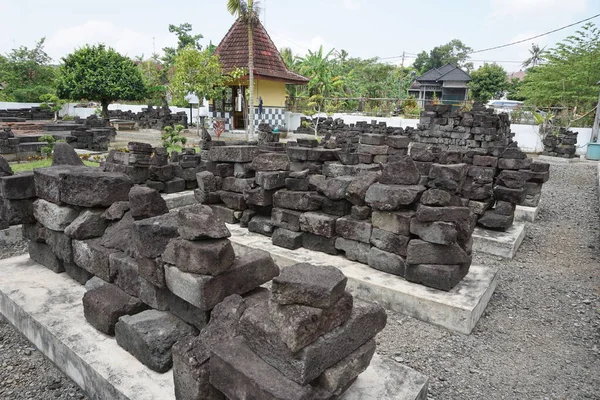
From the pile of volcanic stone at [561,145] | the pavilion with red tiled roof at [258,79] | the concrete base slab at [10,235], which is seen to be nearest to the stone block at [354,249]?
the concrete base slab at [10,235]

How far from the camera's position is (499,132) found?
1664 cm

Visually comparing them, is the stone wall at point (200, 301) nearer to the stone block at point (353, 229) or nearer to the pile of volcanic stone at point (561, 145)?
the stone block at point (353, 229)

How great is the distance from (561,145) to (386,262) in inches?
838

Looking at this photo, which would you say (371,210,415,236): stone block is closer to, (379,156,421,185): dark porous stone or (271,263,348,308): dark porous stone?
(379,156,421,185): dark porous stone

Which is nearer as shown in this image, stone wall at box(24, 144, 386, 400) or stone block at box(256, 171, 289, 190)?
stone wall at box(24, 144, 386, 400)

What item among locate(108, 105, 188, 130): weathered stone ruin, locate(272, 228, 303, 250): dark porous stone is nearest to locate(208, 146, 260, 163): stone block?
locate(272, 228, 303, 250): dark porous stone

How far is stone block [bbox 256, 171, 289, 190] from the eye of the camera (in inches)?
241

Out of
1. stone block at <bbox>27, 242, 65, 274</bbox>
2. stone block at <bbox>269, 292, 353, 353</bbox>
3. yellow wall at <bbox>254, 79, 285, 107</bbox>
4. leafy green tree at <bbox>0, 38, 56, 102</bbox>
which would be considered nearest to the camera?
stone block at <bbox>269, 292, 353, 353</bbox>

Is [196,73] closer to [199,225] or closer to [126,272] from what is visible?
[126,272]

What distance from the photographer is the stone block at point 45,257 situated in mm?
4359

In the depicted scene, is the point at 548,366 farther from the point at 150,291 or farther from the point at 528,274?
the point at 150,291

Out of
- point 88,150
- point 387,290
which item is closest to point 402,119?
point 88,150

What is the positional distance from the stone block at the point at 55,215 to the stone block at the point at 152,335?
1507mm

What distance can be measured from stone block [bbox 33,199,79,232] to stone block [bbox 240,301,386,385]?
2.64 metres
